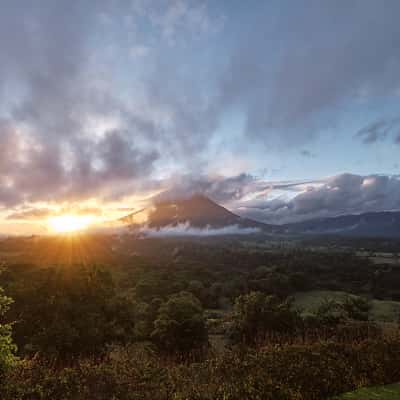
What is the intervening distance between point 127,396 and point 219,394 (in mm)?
2063

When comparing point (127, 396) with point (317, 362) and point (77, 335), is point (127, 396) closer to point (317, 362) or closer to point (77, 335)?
point (317, 362)

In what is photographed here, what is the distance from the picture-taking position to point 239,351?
32.5 ft

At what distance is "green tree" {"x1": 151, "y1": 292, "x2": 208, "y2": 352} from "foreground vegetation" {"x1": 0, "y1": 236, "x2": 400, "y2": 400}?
7 centimetres

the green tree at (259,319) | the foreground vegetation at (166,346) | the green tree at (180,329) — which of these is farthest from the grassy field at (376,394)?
the green tree at (180,329)

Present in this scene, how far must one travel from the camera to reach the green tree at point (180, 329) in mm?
19688

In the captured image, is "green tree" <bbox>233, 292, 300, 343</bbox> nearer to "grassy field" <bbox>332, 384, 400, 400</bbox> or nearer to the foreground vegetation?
the foreground vegetation

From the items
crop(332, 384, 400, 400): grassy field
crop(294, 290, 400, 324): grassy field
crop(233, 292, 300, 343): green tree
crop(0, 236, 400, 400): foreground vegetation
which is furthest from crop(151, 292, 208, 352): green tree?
crop(294, 290, 400, 324): grassy field

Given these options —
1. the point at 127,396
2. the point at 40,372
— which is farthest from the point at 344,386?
the point at 40,372

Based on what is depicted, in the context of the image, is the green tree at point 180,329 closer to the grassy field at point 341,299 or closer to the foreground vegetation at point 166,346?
the foreground vegetation at point 166,346

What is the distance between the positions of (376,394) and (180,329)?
1492 cm

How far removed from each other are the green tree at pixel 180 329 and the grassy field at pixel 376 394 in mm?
13746

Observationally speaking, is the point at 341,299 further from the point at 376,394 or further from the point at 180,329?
the point at 376,394

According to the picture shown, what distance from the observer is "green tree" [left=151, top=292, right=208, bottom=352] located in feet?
64.6

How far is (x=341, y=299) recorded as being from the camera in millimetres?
50188
